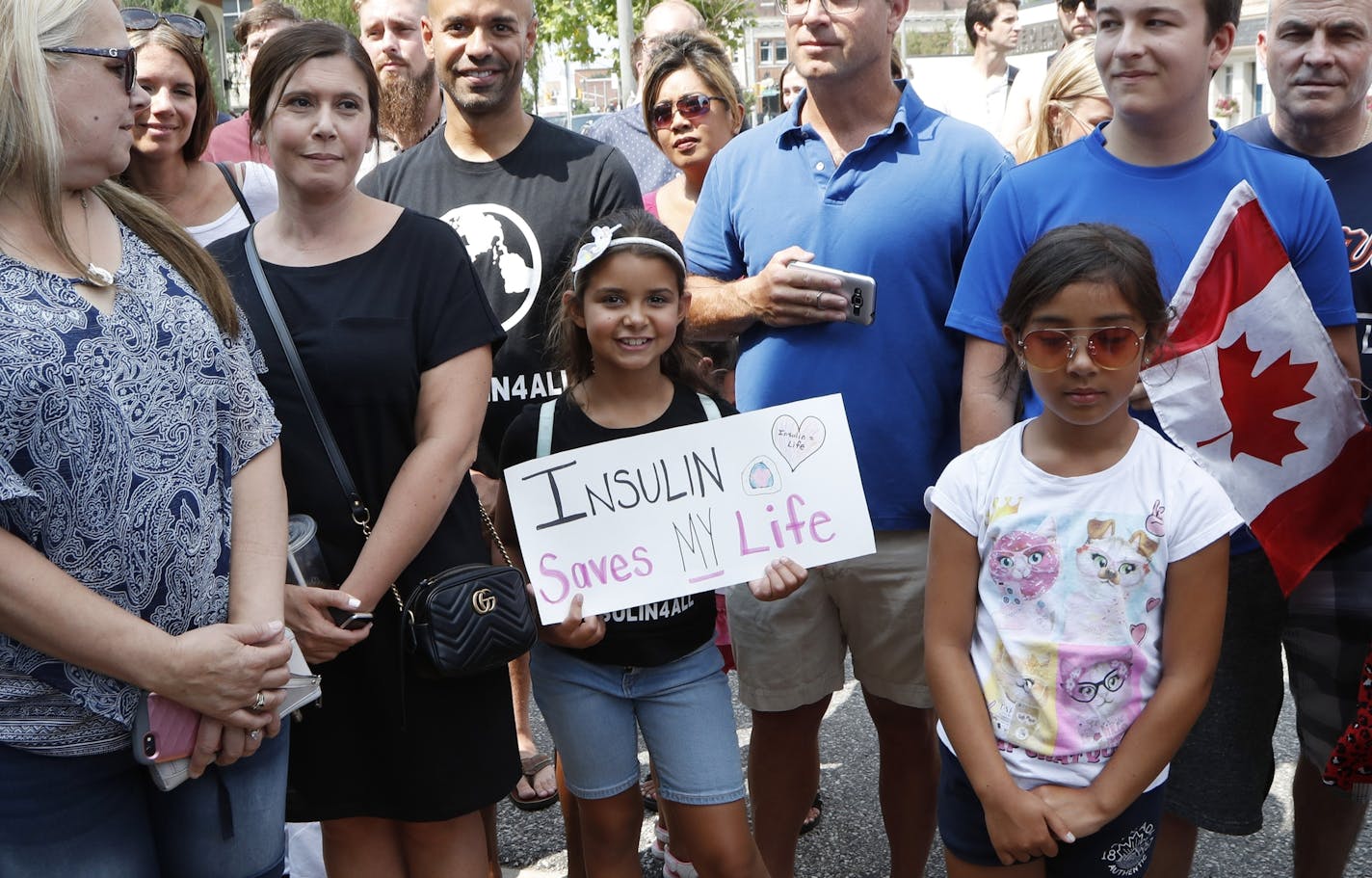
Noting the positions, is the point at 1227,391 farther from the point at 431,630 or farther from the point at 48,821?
the point at 48,821

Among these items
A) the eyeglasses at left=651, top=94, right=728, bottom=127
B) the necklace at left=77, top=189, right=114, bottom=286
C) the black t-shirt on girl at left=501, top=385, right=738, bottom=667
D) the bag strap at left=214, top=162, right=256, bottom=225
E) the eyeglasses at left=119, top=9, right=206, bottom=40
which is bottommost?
the black t-shirt on girl at left=501, top=385, right=738, bottom=667

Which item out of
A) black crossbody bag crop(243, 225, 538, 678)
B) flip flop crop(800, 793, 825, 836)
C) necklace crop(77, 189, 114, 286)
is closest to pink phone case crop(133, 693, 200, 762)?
black crossbody bag crop(243, 225, 538, 678)

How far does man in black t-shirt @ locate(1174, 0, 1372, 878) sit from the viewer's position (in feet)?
9.20

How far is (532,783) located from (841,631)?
1367 millimetres

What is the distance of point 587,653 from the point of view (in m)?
2.73

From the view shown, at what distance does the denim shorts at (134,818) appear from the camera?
194cm

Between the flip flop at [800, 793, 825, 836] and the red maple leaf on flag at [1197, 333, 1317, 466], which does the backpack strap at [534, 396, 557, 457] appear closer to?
the red maple leaf on flag at [1197, 333, 1317, 466]

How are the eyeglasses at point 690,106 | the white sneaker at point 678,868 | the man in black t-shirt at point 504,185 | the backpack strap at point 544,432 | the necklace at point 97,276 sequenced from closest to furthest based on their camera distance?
the necklace at point 97,276
the backpack strap at point 544,432
the man in black t-shirt at point 504,185
the white sneaker at point 678,868
the eyeglasses at point 690,106

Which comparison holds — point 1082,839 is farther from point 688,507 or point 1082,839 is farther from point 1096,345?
point 688,507

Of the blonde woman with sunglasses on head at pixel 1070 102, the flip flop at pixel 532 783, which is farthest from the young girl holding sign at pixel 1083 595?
the flip flop at pixel 532 783

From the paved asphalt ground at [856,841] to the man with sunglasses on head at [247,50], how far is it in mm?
2482

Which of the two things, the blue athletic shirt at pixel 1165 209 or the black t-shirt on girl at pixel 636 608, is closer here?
the blue athletic shirt at pixel 1165 209

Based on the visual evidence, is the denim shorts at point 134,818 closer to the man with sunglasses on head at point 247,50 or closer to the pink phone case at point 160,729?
the pink phone case at point 160,729

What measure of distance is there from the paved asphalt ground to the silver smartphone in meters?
1.61
